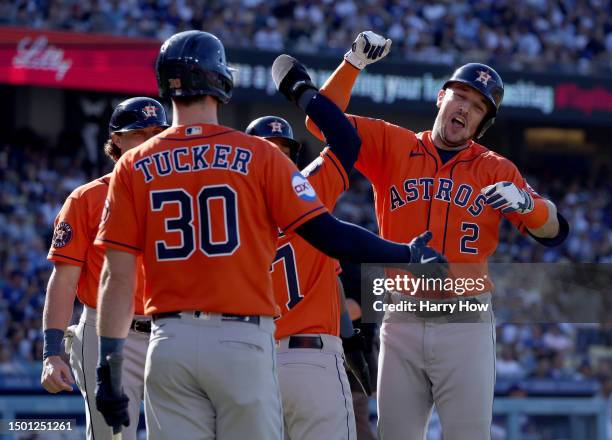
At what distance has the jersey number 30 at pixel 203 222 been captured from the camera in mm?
3777

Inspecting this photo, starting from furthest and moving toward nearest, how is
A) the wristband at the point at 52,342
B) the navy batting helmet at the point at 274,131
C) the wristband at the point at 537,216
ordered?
the navy batting helmet at the point at 274,131, the wristband at the point at 52,342, the wristband at the point at 537,216

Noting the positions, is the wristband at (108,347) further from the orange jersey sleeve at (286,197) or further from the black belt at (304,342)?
the black belt at (304,342)

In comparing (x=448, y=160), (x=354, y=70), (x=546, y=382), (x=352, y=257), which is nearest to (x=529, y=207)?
(x=448, y=160)

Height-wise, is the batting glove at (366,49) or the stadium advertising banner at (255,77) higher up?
the stadium advertising banner at (255,77)

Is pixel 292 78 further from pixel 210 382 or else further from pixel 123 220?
pixel 210 382

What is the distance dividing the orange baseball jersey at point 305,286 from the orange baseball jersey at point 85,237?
71 cm

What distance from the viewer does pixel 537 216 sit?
5082mm

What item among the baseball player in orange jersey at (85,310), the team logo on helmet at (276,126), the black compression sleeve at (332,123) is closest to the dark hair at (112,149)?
the baseball player in orange jersey at (85,310)

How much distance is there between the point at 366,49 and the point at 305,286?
108 centimetres

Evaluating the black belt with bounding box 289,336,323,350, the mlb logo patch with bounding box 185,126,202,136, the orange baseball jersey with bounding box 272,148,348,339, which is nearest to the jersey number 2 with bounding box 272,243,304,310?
the orange baseball jersey with bounding box 272,148,348,339

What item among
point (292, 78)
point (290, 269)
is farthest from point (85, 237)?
point (292, 78)

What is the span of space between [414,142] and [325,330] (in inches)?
42.5

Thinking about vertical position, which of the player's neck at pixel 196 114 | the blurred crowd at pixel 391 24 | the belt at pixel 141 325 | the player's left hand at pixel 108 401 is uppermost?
the blurred crowd at pixel 391 24

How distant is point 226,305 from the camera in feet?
12.4
